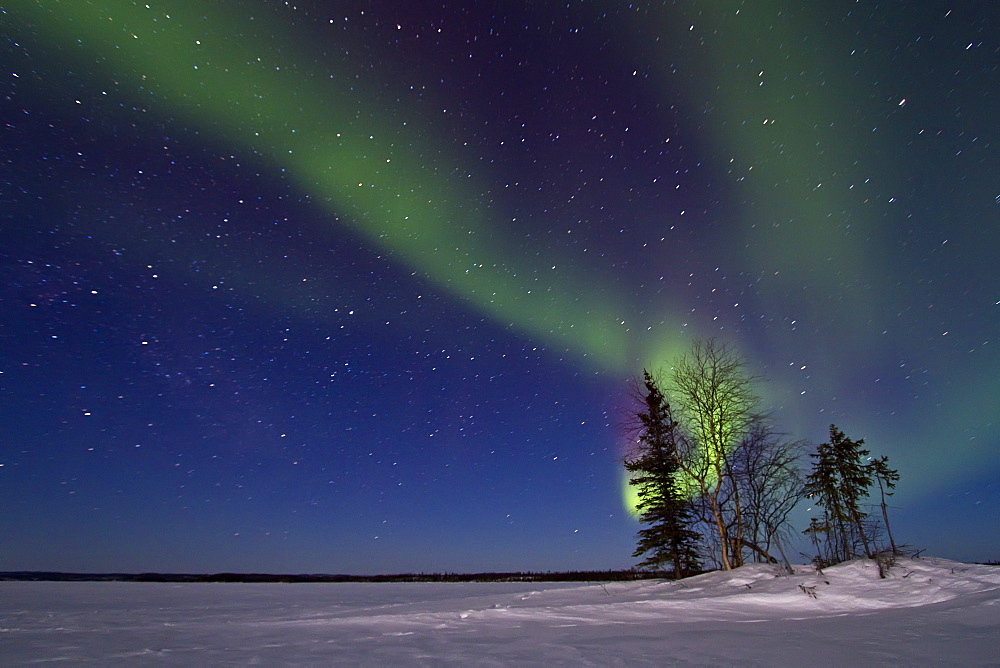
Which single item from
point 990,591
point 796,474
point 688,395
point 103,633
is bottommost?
point 103,633

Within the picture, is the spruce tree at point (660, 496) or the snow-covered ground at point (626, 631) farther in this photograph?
the spruce tree at point (660, 496)

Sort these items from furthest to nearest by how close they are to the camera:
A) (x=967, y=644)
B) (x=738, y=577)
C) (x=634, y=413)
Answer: (x=634, y=413)
(x=738, y=577)
(x=967, y=644)

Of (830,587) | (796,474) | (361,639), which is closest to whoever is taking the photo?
(361,639)

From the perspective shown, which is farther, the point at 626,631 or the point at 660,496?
the point at 660,496

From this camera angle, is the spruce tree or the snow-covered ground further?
the spruce tree

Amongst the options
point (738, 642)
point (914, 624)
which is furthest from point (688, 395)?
point (738, 642)

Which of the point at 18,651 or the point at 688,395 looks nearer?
the point at 18,651

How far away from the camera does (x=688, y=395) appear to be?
58.3ft

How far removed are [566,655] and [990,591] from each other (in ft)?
22.9

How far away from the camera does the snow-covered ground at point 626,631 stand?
4.47 meters

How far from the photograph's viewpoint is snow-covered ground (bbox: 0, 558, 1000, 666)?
14.7 feet

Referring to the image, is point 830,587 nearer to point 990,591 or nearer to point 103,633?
point 990,591

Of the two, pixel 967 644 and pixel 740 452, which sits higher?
pixel 740 452

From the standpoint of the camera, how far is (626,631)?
603 cm
